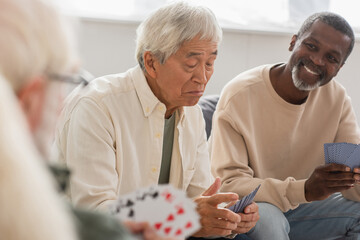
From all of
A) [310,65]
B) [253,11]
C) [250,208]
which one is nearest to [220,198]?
[250,208]

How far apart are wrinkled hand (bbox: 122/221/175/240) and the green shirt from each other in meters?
1.15

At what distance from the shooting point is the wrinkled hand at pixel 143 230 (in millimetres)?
1040

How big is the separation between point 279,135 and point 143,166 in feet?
2.83

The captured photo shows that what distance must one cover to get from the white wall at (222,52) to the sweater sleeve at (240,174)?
3.97ft

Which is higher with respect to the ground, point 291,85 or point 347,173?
point 291,85

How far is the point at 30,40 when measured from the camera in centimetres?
74

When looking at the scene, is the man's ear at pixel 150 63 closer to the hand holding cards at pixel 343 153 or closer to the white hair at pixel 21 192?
the hand holding cards at pixel 343 153

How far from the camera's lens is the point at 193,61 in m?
2.14

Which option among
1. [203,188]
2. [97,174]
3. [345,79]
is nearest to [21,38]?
[97,174]

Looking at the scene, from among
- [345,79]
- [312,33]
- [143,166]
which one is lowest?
[345,79]

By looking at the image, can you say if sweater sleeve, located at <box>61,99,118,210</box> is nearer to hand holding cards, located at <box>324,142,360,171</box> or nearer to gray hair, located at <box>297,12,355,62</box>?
hand holding cards, located at <box>324,142,360,171</box>

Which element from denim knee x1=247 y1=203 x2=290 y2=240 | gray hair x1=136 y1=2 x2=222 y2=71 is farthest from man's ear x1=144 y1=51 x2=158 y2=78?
denim knee x1=247 y1=203 x2=290 y2=240

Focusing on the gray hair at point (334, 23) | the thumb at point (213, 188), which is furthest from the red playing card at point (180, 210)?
the gray hair at point (334, 23)

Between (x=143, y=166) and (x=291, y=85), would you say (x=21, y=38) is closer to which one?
(x=143, y=166)
